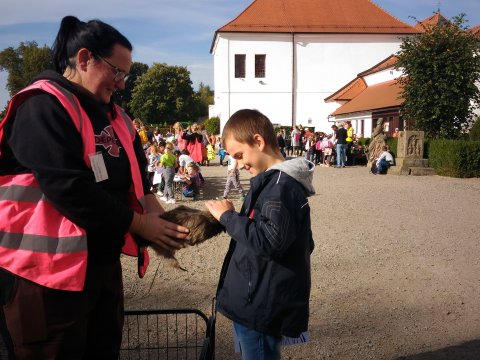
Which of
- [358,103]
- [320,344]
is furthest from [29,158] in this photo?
[358,103]

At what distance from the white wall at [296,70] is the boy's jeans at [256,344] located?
1590 inches

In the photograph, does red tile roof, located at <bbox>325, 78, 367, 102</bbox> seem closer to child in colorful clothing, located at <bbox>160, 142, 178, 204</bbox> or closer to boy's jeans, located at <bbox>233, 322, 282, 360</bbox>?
child in colorful clothing, located at <bbox>160, 142, 178, 204</bbox>

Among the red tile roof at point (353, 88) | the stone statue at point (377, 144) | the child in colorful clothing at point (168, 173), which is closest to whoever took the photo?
the child in colorful clothing at point (168, 173)

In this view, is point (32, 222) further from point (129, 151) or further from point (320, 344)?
point (320, 344)

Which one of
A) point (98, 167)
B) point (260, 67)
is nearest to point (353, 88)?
→ point (260, 67)

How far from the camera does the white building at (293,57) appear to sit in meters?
42.7

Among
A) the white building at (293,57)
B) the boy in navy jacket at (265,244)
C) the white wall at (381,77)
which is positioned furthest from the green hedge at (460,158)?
the white building at (293,57)

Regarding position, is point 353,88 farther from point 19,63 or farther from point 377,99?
point 19,63

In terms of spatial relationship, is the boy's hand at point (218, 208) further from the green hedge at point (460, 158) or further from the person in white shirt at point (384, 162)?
the person in white shirt at point (384, 162)

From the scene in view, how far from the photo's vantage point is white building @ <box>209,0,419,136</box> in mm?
42719

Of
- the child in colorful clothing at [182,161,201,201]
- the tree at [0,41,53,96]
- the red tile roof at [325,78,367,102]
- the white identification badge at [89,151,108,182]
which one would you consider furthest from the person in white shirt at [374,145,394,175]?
the tree at [0,41,53,96]

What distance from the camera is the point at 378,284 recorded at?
5355 mm

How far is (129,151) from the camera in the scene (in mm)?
2197

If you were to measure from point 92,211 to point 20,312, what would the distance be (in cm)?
50
